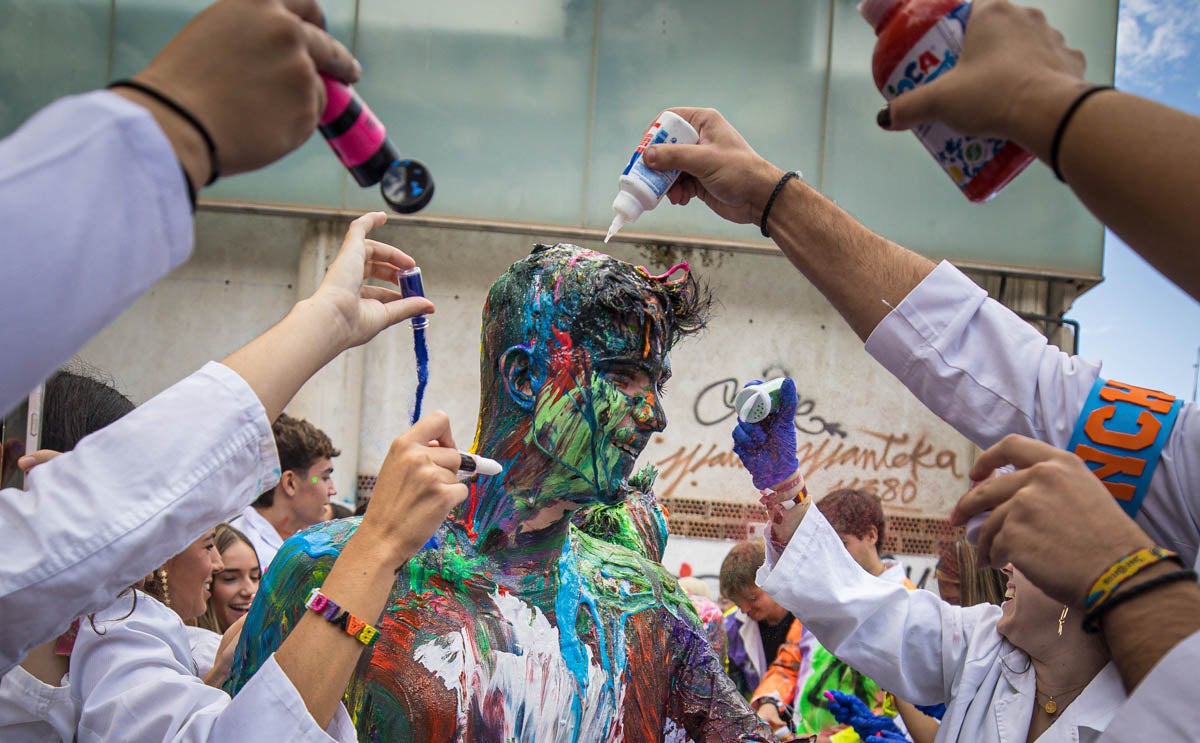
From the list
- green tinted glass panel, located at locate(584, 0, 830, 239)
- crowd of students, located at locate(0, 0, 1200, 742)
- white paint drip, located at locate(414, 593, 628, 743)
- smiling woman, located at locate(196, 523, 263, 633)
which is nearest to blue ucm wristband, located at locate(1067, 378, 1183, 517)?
crowd of students, located at locate(0, 0, 1200, 742)

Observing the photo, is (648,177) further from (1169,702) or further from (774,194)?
(1169,702)

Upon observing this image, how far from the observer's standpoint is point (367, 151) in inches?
53.7

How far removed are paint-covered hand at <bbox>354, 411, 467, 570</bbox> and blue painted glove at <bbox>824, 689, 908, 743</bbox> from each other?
6.38ft

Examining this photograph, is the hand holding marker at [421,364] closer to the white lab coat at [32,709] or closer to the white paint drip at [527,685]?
the white paint drip at [527,685]

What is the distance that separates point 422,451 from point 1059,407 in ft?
3.91

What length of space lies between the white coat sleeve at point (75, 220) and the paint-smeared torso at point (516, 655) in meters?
1.09

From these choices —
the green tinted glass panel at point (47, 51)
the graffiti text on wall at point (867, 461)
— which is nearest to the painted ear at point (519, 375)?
the graffiti text on wall at point (867, 461)

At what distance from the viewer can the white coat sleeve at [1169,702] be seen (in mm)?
1152

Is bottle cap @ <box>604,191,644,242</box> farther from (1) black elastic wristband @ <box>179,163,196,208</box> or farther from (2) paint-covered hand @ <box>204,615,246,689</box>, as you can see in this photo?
(2) paint-covered hand @ <box>204,615,246,689</box>

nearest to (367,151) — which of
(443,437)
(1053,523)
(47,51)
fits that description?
(443,437)

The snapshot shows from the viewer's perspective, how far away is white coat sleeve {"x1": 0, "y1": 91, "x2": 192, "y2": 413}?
0.89 meters

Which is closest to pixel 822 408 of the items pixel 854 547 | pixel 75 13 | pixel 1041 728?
pixel 854 547

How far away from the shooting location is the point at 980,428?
1.87m

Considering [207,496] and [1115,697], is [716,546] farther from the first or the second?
[207,496]
